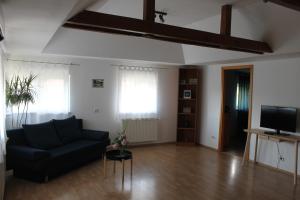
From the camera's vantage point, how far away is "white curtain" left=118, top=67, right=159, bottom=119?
6086 millimetres

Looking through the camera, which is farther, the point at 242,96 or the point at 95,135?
the point at 242,96

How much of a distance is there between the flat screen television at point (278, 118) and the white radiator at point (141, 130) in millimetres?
2693

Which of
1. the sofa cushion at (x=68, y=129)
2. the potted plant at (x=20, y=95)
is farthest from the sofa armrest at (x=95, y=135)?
the potted plant at (x=20, y=95)

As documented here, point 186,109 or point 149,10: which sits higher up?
point 149,10

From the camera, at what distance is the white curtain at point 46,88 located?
4875mm

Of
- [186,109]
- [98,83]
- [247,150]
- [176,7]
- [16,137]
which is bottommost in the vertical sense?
[247,150]

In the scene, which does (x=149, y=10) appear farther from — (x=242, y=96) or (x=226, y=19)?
(x=242, y=96)

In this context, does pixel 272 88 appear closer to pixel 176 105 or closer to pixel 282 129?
pixel 282 129

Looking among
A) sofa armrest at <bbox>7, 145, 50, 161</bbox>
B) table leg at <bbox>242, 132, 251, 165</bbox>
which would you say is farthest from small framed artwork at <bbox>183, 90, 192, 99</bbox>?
sofa armrest at <bbox>7, 145, 50, 161</bbox>

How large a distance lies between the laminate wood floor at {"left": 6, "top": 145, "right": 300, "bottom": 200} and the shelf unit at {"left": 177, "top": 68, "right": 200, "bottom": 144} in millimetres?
1604

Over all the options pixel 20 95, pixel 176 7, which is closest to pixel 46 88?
pixel 20 95

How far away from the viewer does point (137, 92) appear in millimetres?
6227

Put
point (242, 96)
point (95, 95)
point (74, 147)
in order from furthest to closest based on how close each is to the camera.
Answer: point (242, 96)
point (95, 95)
point (74, 147)

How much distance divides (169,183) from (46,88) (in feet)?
10.5
